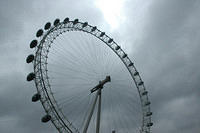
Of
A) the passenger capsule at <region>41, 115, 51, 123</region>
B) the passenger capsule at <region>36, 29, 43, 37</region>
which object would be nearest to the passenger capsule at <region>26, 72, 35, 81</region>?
the passenger capsule at <region>41, 115, 51, 123</region>

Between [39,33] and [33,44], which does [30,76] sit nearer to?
[33,44]

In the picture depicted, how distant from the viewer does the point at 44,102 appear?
1080 inches

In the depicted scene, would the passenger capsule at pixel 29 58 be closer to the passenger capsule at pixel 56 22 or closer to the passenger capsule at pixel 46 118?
the passenger capsule at pixel 56 22

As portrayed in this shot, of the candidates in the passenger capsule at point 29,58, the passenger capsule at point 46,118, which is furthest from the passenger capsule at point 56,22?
the passenger capsule at point 46,118

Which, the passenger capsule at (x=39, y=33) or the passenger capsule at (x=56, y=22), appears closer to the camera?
the passenger capsule at (x=39, y=33)

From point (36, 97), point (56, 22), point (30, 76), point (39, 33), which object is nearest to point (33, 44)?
point (39, 33)

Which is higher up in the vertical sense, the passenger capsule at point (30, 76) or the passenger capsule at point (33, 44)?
the passenger capsule at point (33, 44)

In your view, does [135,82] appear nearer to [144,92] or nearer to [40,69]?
[144,92]

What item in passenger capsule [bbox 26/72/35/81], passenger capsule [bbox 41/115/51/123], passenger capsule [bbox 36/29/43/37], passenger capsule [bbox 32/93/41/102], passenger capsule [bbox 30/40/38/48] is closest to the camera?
passenger capsule [bbox 41/115/51/123]

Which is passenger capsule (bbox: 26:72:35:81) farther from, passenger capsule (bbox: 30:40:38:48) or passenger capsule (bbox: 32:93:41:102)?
passenger capsule (bbox: 30:40:38:48)

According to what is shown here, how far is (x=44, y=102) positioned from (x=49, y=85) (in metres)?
2.29

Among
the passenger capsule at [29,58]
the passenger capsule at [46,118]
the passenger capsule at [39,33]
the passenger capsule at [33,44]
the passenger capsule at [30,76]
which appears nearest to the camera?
the passenger capsule at [46,118]

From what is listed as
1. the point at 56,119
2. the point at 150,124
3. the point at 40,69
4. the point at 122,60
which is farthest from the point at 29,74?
the point at 150,124

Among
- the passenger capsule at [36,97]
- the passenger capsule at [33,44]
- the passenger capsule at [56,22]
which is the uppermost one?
the passenger capsule at [56,22]
